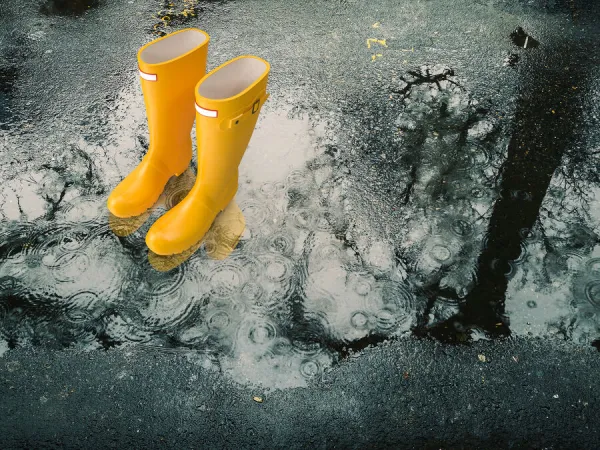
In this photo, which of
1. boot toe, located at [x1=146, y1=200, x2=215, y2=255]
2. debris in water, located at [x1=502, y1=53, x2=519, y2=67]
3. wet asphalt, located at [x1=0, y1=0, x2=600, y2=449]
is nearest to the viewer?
wet asphalt, located at [x1=0, y1=0, x2=600, y2=449]

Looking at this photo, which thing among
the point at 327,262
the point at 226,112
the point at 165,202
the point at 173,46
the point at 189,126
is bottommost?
the point at 327,262

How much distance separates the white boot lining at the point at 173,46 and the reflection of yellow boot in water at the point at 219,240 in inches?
30.8

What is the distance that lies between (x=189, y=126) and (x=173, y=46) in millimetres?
391

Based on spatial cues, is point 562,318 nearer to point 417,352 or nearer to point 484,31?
point 417,352

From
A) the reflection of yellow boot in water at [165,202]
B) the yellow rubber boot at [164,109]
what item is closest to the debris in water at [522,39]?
the yellow rubber boot at [164,109]

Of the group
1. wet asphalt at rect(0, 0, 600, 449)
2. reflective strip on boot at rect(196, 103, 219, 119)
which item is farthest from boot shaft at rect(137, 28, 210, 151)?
wet asphalt at rect(0, 0, 600, 449)

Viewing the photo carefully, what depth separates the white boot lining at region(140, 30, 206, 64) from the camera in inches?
97.8

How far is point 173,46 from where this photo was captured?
2541mm

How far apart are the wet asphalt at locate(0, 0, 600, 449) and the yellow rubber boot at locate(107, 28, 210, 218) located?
0.12 metres

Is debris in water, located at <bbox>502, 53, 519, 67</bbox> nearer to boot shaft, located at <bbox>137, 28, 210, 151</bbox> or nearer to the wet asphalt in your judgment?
the wet asphalt

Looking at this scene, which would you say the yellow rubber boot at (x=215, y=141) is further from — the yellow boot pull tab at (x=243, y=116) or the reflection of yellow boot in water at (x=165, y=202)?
the reflection of yellow boot in water at (x=165, y=202)

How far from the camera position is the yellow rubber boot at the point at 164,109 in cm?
237

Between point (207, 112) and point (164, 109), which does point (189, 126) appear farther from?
point (207, 112)

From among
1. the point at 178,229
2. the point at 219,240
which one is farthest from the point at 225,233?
the point at 178,229
